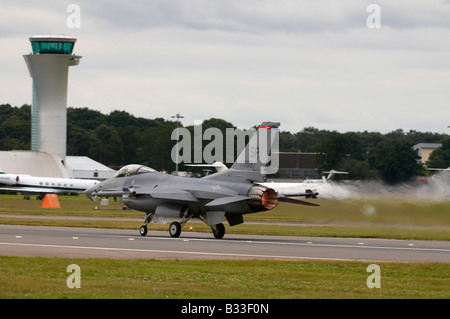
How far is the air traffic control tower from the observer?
128 meters

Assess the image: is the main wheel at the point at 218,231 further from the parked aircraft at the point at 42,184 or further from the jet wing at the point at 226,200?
the parked aircraft at the point at 42,184

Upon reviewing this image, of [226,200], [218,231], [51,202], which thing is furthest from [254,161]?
[51,202]

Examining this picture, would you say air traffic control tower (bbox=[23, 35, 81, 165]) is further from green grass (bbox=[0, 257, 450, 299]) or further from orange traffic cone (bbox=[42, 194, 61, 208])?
green grass (bbox=[0, 257, 450, 299])

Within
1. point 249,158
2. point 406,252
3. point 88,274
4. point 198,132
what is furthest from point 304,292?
point 198,132

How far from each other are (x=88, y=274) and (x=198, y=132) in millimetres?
100255

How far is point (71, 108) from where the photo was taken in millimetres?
188750

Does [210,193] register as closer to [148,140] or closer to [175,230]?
[175,230]

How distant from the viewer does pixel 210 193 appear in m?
33.5

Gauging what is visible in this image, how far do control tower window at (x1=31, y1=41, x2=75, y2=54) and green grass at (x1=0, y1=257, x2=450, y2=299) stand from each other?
110 m

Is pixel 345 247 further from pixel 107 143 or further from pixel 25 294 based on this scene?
pixel 107 143

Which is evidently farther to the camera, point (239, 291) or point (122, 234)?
point (122, 234)

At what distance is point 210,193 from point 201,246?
4749 mm

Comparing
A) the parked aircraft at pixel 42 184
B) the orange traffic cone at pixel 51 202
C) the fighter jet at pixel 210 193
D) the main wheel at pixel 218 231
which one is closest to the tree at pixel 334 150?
the parked aircraft at pixel 42 184

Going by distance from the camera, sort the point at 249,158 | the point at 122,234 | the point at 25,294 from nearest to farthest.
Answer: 1. the point at 25,294
2. the point at 249,158
3. the point at 122,234
